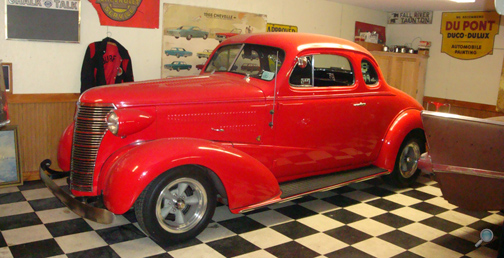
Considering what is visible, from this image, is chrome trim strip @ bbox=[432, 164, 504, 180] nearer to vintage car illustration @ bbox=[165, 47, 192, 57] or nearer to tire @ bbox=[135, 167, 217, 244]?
tire @ bbox=[135, 167, 217, 244]

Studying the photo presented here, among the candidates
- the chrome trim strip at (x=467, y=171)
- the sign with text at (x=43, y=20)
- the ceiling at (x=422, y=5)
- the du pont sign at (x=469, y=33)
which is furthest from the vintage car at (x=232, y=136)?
the du pont sign at (x=469, y=33)

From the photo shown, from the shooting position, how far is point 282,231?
3.71 meters

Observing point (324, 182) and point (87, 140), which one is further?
point (324, 182)

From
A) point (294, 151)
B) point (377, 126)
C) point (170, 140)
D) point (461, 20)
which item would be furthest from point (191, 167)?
point (461, 20)

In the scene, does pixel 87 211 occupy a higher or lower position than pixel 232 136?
lower

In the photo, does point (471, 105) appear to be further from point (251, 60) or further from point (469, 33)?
point (251, 60)

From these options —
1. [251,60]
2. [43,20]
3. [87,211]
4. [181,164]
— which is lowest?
[87,211]

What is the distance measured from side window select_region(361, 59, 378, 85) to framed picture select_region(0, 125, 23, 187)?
3.79 m

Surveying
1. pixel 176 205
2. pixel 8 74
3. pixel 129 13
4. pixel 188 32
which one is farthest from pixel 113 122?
pixel 188 32

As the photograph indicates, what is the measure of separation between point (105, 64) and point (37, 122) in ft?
3.30

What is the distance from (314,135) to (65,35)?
3.02 m

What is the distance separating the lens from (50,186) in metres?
3.51

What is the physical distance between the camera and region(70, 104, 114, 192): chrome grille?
10.8ft

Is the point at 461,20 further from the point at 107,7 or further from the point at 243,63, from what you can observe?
the point at 107,7
